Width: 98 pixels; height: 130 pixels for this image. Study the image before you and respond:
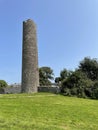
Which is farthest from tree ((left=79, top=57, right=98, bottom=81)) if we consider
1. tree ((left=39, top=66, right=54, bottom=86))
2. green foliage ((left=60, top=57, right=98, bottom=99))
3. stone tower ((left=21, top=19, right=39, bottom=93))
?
tree ((left=39, top=66, right=54, bottom=86))

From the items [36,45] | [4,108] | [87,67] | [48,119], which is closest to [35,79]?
[36,45]

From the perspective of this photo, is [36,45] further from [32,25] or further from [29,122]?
[29,122]

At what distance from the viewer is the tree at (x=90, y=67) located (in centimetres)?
3041

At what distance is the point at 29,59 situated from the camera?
101ft

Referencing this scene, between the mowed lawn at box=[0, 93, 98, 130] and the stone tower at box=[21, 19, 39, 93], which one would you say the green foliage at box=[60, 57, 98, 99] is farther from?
the mowed lawn at box=[0, 93, 98, 130]

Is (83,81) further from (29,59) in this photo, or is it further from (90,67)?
(29,59)

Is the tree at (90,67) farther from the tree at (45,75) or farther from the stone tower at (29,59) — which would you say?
the tree at (45,75)

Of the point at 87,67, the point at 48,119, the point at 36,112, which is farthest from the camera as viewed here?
the point at 87,67

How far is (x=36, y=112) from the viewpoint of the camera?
1334 cm

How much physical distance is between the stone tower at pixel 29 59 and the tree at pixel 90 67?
17.1ft

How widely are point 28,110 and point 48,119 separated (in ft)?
6.65

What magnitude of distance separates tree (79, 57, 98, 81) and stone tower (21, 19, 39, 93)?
5.23 m

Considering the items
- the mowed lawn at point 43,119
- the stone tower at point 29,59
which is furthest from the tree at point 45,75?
the mowed lawn at point 43,119

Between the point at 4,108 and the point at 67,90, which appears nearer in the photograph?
the point at 4,108
